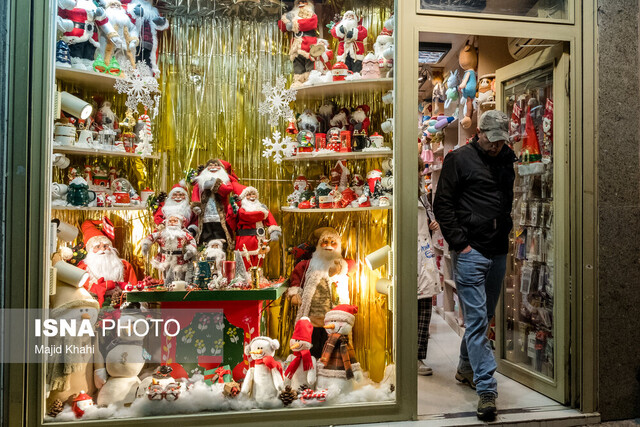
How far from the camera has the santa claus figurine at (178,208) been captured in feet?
8.93

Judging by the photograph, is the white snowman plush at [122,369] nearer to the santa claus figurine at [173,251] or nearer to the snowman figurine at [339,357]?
the santa claus figurine at [173,251]

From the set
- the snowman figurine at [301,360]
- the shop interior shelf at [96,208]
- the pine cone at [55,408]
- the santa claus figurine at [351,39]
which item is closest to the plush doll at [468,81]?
the santa claus figurine at [351,39]

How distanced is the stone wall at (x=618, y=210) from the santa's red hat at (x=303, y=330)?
61.4 inches

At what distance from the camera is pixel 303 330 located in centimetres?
263

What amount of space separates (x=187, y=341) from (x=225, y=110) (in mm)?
1444

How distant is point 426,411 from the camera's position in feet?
8.36

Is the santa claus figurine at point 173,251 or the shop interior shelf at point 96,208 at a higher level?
the shop interior shelf at point 96,208

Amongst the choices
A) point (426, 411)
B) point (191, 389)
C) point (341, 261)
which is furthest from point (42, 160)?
point (426, 411)

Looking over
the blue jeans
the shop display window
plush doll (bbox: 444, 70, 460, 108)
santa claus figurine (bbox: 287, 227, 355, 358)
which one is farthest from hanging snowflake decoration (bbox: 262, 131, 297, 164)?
plush doll (bbox: 444, 70, 460, 108)

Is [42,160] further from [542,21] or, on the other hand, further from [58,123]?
[542,21]

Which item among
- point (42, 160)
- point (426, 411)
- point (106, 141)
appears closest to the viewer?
point (42, 160)

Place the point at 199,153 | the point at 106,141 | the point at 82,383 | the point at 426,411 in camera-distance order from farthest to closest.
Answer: the point at 199,153 → the point at 106,141 → the point at 426,411 → the point at 82,383

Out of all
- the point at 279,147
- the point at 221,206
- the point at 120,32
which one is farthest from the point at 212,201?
the point at 120,32

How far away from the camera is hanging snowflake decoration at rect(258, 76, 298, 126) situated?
9.59ft
